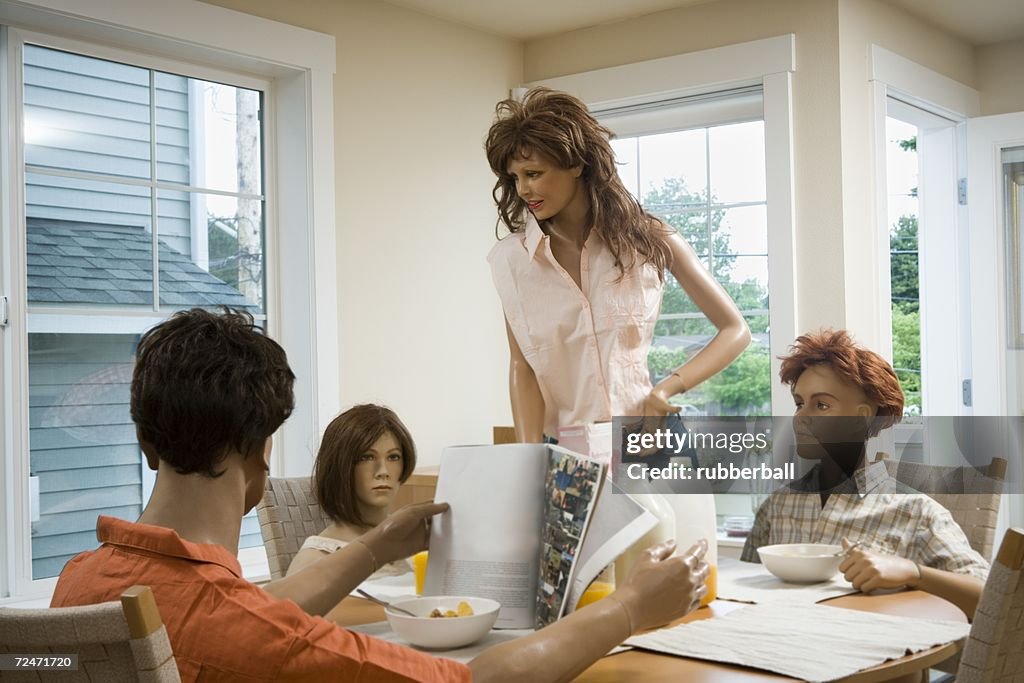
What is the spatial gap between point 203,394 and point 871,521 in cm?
144

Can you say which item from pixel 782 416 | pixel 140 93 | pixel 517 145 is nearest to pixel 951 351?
pixel 782 416

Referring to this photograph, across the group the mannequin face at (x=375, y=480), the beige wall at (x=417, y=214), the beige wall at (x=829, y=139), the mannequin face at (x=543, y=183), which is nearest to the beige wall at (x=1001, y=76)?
the beige wall at (x=829, y=139)

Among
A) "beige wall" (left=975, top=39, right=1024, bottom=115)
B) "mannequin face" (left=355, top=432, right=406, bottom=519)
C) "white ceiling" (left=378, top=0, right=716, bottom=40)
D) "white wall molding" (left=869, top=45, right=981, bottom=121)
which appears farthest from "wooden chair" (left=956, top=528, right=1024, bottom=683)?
"beige wall" (left=975, top=39, right=1024, bottom=115)

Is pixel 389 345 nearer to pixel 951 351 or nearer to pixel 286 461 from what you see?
pixel 286 461

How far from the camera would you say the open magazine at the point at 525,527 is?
1.38 metres

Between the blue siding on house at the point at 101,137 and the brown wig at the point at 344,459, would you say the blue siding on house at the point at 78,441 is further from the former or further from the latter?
the brown wig at the point at 344,459

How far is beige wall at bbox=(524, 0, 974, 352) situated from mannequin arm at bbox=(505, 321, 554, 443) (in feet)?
5.84

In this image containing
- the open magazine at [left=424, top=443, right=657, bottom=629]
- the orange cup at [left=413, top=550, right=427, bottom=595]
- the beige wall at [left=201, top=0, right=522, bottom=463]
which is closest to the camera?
the open magazine at [left=424, top=443, right=657, bottom=629]

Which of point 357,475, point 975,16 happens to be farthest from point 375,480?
point 975,16

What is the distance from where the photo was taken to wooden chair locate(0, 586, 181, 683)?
2.81 ft

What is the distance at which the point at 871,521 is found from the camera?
81.5 inches

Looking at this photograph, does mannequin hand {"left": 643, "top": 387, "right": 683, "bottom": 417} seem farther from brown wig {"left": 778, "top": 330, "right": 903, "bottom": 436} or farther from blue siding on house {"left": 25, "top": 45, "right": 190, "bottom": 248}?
blue siding on house {"left": 25, "top": 45, "right": 190, "bottom": 248}

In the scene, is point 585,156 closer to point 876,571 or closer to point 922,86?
point 876,571

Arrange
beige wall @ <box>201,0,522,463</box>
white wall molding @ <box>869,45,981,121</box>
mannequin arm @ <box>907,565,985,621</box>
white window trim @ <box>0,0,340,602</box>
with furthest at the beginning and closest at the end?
white wall molding @ <box>869,45,981,121</box>
beige wall @ <box>201,0,522,463</box>
white window trim @ <box>0,0,340,602</box>
mannequin arm @ <box>907,565,985,621</box>
